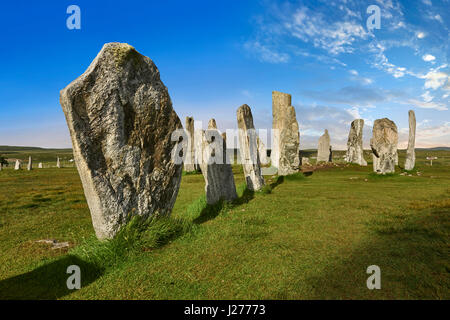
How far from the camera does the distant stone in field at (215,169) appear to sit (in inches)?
294

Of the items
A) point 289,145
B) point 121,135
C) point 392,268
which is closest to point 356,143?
point 289,145

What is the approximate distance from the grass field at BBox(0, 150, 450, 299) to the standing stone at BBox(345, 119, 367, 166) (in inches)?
769

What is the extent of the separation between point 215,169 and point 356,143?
22731 mm

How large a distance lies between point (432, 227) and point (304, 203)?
335 centimetres

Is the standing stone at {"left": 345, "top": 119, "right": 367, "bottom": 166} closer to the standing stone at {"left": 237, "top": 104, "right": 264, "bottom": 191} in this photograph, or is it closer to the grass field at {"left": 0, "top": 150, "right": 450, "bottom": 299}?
the standing stone at {"left": 237, "top": 104, "right": 264, "bottom": 191}

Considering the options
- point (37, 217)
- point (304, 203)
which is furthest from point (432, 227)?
point (37, 217)

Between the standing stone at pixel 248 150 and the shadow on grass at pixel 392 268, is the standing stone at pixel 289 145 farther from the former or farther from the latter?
the shadow on grass at pixel 392 268

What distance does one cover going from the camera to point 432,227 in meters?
5.55

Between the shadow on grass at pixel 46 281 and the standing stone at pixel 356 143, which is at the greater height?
the standing stone at pixel 356 143

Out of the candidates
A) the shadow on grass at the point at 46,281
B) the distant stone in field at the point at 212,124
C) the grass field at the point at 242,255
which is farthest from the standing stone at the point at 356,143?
the shadow on grass at the point at 46,281

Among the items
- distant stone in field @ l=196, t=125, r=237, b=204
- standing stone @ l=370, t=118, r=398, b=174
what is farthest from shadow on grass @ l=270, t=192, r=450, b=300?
standing stone @ l=370, t=118, r=398, b=174

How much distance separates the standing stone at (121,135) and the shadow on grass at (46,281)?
63 cm

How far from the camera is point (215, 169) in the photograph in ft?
24.8
